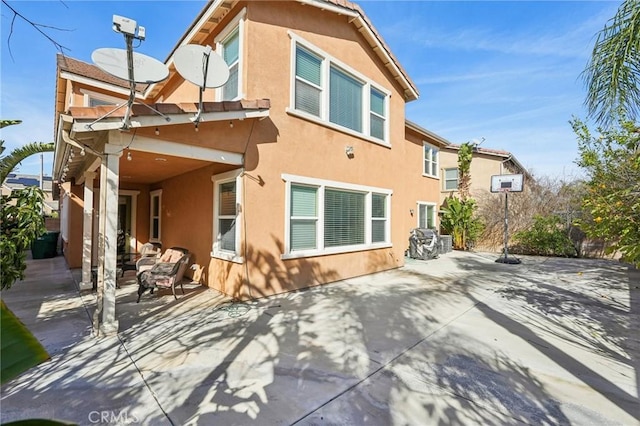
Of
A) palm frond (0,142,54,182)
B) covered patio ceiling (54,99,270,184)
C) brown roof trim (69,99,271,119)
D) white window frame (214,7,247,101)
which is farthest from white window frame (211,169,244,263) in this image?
palm frond (0,142,54,182)

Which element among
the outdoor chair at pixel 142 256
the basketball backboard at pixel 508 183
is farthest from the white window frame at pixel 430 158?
the outdoor chair at pixel 142 256

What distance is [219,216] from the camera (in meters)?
7.95

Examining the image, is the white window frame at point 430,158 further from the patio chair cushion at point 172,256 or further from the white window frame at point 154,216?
the patio chair cushion at point 172,256

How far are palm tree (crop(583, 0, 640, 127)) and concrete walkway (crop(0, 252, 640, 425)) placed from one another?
379cm

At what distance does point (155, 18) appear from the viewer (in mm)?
8867

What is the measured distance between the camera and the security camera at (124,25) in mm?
3822

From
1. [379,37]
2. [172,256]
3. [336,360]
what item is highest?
[379,37]

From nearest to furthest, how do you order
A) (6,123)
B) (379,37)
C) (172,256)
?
(6,123), (172,256), (379,37)

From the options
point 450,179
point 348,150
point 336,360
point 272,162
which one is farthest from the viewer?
point 450,179

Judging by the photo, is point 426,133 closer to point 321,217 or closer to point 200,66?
point 321,217

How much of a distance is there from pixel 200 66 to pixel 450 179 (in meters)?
18.7

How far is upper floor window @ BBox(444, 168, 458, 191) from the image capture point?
20203mm

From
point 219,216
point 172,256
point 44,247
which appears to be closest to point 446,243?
point 219,216

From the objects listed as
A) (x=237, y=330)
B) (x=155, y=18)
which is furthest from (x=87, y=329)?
(x=155, y=18)
